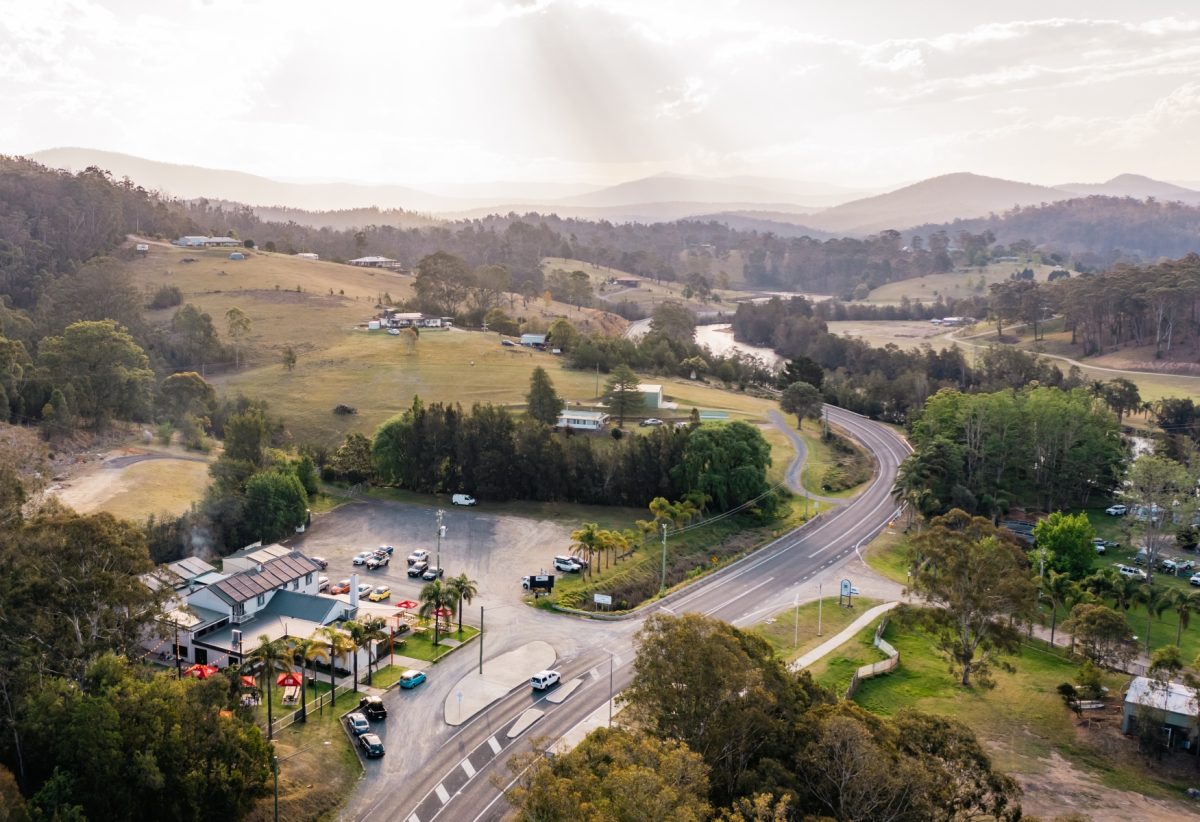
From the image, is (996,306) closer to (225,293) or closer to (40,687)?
(225,293)

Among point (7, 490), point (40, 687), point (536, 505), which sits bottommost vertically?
point (536, 505)

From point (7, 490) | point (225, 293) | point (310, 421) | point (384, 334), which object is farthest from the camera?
point (225, 293)

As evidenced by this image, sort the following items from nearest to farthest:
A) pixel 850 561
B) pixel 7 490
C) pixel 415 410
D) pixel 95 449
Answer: pixel 7 490 → pixel 850 561 → pixel 95 449 → pixel 415 410

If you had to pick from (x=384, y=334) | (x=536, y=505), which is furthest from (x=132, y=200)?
(x=536, y=505)

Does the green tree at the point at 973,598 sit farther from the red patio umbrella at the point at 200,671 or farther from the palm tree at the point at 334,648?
the red patio umbrella at the point at 200,671

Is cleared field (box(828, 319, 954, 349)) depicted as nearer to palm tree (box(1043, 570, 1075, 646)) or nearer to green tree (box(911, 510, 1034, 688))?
palm tree (box(1043, 570, 1075, 646))

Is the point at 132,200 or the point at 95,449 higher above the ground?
the point at 132,200

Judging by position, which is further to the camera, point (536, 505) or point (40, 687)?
point (536, 505)

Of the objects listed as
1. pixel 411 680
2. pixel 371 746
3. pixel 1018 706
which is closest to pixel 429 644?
pixel 411 680

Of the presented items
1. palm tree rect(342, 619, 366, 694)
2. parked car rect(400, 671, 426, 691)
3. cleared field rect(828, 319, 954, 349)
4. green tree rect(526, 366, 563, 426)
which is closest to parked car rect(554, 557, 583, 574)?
parked car rect(400, 671, 426, 691)
